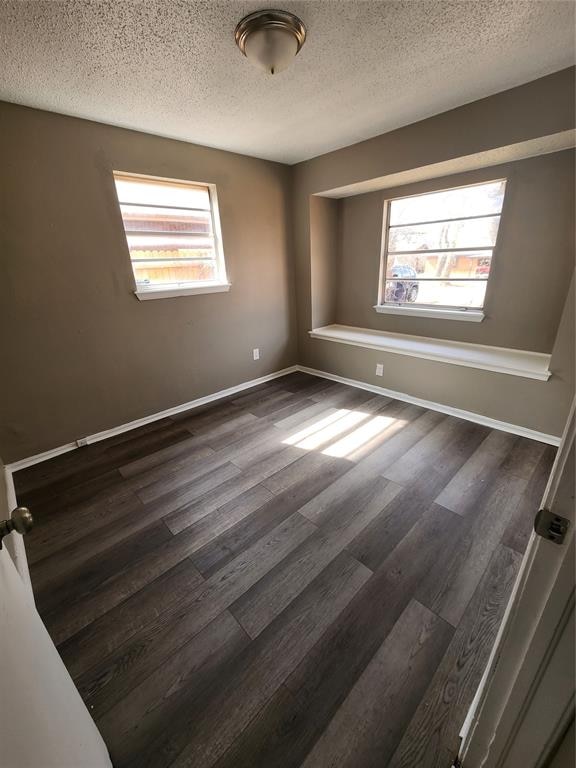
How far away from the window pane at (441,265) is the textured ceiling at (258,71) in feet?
3.86

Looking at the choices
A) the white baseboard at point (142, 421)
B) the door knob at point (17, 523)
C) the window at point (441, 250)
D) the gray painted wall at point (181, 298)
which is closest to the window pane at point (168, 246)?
the gray painted wall at point (181, 298)

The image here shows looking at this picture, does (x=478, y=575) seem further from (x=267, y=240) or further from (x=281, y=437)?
(x=267, y=240)

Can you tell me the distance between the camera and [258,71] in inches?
69.3

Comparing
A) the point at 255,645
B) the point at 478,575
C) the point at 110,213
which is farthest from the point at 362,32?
the point at 255,645

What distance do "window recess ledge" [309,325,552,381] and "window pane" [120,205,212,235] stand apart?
1.72m

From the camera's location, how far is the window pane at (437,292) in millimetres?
3002

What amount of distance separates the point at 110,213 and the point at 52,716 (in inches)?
113

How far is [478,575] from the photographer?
1.49m

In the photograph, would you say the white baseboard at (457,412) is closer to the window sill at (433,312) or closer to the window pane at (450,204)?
the window sill at (433,312)

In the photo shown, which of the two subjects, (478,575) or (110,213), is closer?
(478,575)

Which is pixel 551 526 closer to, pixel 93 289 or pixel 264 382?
pixel 93 289

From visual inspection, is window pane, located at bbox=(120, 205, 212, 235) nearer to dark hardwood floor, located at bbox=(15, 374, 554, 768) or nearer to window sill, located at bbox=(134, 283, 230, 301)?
window sill, located at bbox=(134, 283, 230, 301)

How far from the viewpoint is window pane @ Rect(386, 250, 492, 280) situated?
2895 millimetres

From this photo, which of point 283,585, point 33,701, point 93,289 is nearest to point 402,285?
point 93,289
